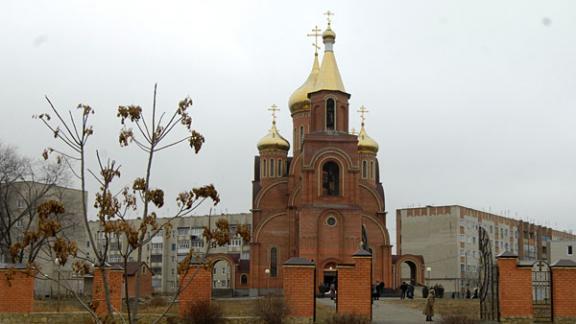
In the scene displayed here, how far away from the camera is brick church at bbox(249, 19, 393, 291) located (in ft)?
131

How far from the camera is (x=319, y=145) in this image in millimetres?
40750

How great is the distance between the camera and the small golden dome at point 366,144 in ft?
164

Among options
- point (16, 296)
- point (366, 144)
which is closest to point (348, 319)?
point (16, 296)

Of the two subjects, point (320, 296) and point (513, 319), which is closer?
point (513, 319)

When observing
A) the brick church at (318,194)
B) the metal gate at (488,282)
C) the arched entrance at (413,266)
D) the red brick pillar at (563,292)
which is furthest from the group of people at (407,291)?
the red brick pillar at (563,292)

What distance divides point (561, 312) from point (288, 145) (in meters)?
→ 31.6

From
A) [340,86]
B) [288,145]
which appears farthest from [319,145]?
[288,145]

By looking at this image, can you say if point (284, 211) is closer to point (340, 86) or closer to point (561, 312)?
point (340, 86)

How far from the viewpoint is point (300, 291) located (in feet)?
57.1

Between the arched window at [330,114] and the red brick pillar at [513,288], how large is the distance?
80.1 feet

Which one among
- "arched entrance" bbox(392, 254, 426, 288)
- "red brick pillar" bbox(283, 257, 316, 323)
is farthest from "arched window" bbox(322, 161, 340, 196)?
"red brick pillar" bbox(283, 257, 316, 323)

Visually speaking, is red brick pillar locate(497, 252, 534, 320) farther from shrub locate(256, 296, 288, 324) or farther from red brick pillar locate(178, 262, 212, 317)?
red brick pillar locate(178, 262, 212, 317)

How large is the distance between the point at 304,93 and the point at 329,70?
14.8ft

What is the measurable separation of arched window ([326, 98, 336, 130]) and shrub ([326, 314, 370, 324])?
24958 millimetres
